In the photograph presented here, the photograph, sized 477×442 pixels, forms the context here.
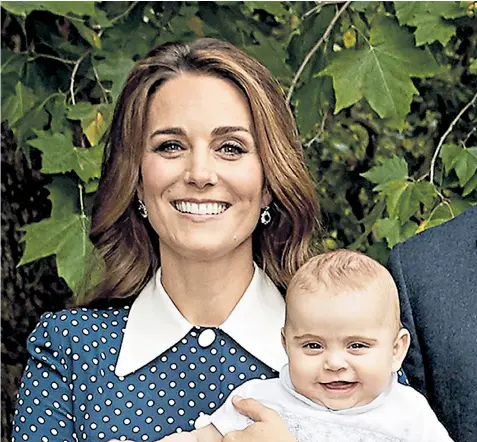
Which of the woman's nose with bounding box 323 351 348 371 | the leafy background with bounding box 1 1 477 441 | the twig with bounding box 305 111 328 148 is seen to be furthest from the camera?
the twig with bounding box 305 111 328 148

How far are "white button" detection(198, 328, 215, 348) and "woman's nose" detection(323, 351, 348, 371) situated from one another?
1.26 ft

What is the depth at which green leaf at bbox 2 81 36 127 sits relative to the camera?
3.33 meters

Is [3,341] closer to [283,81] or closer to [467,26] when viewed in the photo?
[283,81]

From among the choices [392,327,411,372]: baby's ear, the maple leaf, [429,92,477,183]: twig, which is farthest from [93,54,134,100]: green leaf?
[392,327,411,372]: baby's ear

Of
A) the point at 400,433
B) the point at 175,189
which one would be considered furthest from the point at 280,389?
the point at 175,189

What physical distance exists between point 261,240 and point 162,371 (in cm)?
31

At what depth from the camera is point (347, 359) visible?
197cm

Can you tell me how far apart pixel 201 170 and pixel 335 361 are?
0.41 m

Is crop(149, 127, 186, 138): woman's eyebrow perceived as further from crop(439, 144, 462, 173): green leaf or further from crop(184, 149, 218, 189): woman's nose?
crop(439, 144, 462, 173): green leaf

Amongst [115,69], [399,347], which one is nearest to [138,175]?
[399,347]

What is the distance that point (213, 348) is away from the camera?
2311 millimetres

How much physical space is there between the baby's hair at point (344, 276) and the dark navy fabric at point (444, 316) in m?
0.27

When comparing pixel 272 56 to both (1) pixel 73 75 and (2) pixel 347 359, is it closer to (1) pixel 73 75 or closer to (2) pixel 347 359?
(1) pixel 73 75

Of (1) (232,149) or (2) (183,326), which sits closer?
(1) (232,149)
